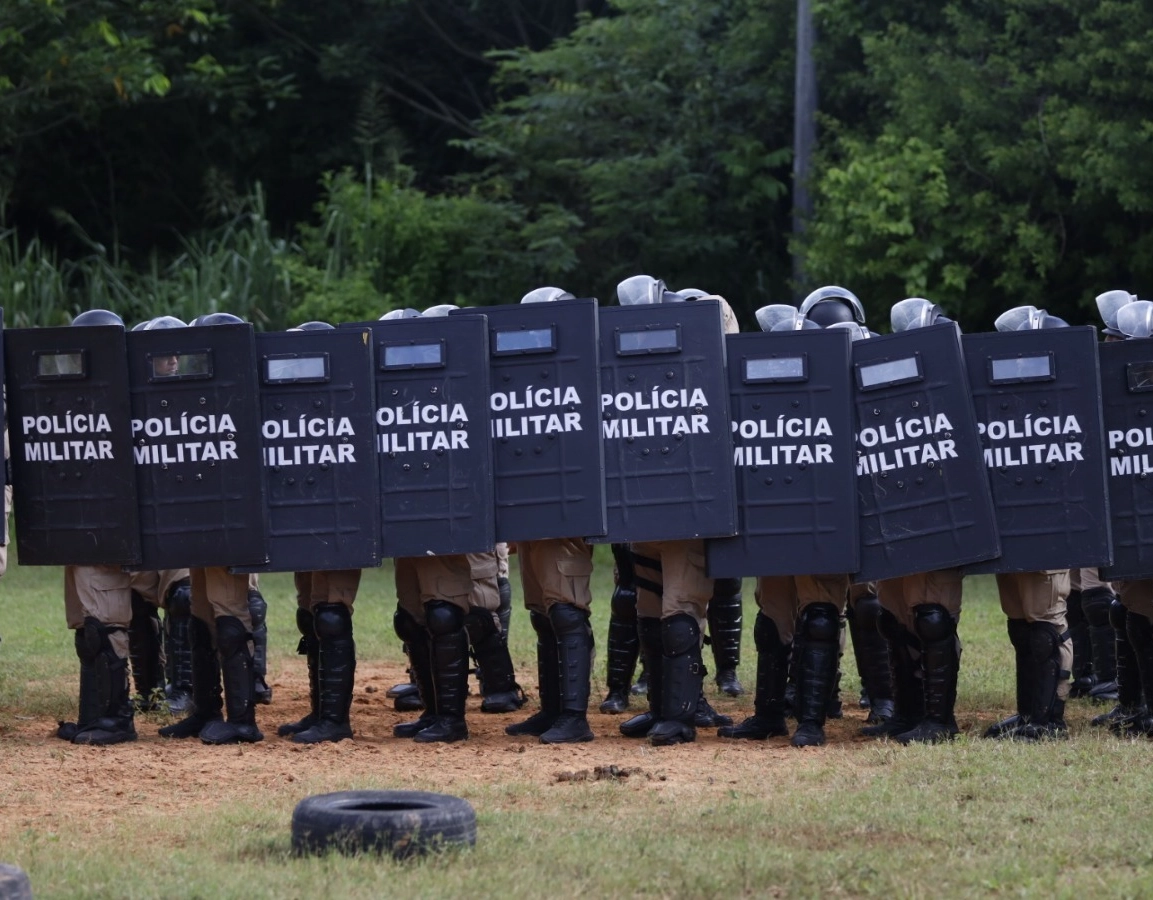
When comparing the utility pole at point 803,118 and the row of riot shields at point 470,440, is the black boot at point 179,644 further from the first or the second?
the utility pole at point 803,118

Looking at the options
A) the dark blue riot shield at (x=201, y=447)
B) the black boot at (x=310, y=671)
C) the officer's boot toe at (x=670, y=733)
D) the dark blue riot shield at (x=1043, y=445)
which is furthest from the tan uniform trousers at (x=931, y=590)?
the dark blue riot shield at (x=201, y=447)

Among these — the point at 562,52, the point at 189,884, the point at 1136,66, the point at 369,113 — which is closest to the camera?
the point at 189,884

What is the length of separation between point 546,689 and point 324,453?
5.25 feet

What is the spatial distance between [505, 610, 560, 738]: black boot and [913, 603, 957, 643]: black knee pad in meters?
1.71

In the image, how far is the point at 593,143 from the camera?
2034 cm

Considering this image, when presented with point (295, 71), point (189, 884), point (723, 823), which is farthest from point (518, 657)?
point (295, 71)

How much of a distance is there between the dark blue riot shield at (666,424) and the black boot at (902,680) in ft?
3.16

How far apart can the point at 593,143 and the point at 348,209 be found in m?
3.02

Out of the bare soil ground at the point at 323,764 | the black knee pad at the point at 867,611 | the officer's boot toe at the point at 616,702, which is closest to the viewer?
the bare soil ground at the point at 323,764

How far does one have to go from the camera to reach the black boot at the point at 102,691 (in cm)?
821

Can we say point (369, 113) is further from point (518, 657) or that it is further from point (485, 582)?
point (485, 582)

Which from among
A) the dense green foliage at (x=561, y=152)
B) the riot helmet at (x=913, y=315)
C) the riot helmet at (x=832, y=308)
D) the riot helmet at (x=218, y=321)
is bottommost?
the riot helmet at (x=913, y=315)

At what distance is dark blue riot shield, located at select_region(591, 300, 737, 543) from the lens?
26.0ft

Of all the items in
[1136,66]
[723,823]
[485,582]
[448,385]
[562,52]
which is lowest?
[723,823]
